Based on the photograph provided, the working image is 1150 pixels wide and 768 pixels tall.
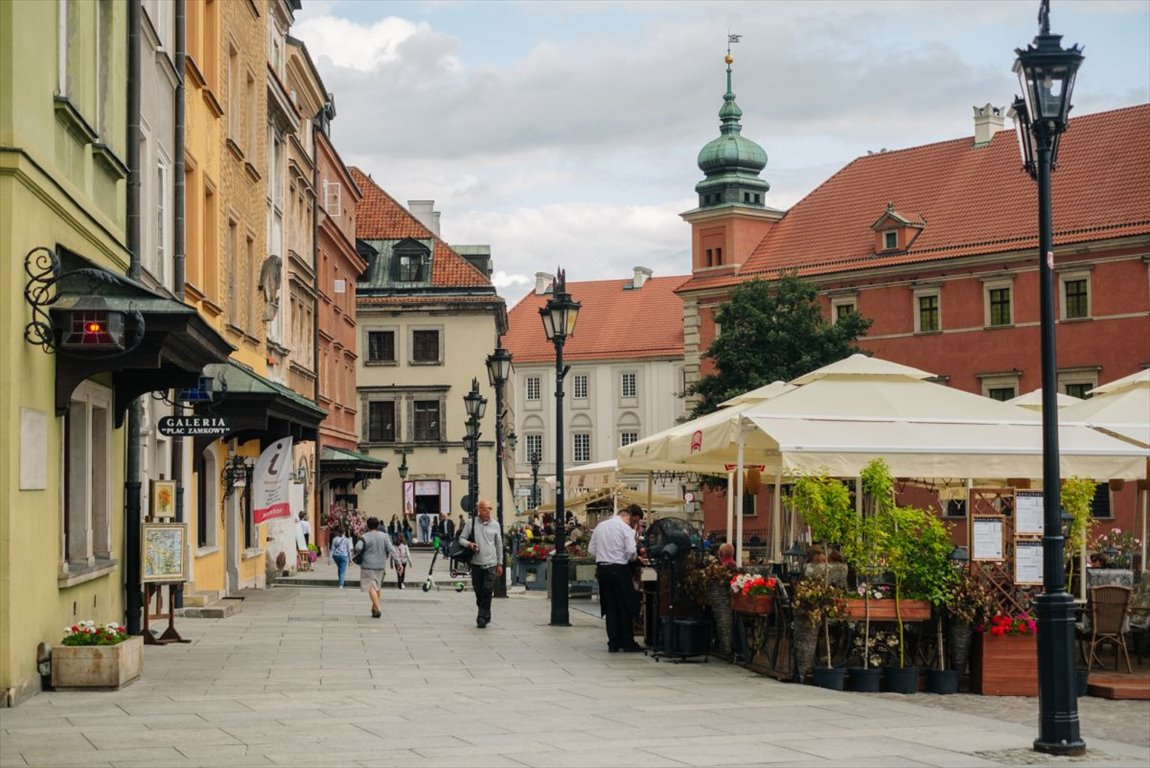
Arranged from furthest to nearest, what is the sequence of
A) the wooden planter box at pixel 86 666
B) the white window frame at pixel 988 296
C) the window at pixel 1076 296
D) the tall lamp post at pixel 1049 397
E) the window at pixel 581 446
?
the window at pixel 581 446
the white window frame at pixel 988 296
the window at pixel 1076 296
the wooden planter box at pixel 86 666
the tall lamp post at pixel 1049 397

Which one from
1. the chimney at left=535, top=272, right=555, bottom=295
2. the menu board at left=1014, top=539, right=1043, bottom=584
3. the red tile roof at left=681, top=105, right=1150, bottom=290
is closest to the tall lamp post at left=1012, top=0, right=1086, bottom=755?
the menu board at left=1014, top=539, right=1043, bottom=584

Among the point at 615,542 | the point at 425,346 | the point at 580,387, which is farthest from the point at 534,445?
the point at 615,542

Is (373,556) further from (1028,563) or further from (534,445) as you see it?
(534,445)

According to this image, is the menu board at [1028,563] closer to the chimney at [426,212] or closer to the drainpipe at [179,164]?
the drainpipe at [179,164]

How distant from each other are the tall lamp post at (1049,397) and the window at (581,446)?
102m

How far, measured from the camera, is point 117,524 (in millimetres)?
19250

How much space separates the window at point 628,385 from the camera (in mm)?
114137

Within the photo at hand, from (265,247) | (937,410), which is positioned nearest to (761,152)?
(265,247)

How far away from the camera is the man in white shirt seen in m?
20.5

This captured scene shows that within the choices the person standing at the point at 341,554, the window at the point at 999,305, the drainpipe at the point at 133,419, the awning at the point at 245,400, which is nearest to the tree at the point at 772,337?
the window at the point at 999,305

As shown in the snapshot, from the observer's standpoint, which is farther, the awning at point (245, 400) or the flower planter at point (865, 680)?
the awning at point (245, 400)

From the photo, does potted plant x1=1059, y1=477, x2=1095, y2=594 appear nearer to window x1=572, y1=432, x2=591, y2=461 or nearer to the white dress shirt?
the white dress shirt

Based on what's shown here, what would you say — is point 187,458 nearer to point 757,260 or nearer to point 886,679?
point 886,679

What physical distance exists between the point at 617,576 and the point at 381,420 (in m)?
61.8
